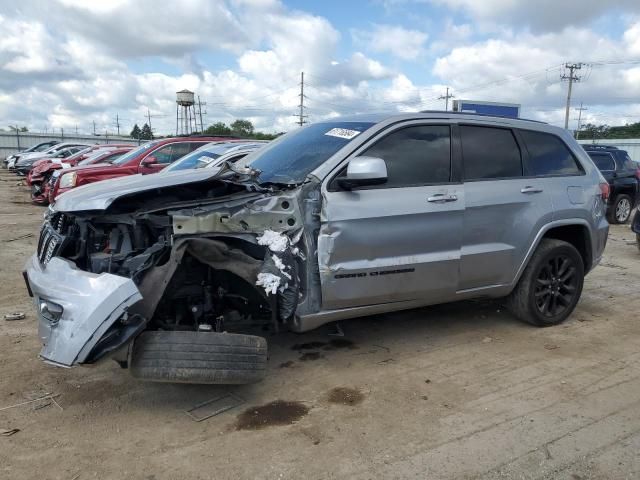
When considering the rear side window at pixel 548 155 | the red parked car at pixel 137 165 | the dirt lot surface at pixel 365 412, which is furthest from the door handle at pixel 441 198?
the red parked car at pixel 137 165

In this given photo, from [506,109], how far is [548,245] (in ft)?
39.8

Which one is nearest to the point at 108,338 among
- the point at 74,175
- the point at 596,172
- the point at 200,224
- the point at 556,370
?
the point at 200,224

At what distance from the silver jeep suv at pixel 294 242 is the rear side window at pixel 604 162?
9.47 metres

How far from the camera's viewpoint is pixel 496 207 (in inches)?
181

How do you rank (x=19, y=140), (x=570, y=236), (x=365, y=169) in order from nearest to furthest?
1. (x=365, y=169)
2. (x=570, y=236)
3. (x=19, y=140)

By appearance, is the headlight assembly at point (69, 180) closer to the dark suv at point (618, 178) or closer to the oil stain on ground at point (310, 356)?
the oil stain on ground at point (310, 356)

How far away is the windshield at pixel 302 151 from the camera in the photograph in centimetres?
403

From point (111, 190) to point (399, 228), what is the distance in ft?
6.65

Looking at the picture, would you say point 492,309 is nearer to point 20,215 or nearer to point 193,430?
point 193,430

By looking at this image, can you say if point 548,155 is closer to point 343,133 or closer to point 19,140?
point 343,133

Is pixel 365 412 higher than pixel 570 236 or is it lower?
lower

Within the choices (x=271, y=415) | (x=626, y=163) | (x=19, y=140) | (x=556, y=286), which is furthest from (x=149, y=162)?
(x=19, y=140)

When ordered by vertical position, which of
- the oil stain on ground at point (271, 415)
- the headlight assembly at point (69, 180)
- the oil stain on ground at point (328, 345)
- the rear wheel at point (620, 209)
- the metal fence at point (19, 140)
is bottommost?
the oil stain on ground at point (271, 415)

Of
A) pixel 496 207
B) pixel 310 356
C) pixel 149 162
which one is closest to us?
pixel 310 356
